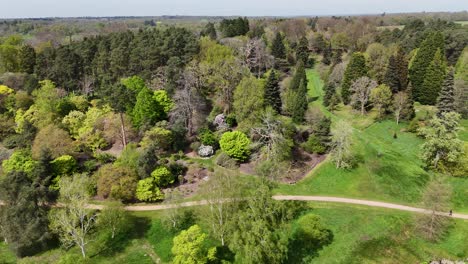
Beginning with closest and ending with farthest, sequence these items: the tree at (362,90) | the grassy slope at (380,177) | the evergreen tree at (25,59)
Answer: the grassy slope at (380,177) → the tree at (362,90) → the evergreen tree at (25,59)

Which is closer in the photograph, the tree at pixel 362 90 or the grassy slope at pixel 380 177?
the grassy slope at pixel 380 177

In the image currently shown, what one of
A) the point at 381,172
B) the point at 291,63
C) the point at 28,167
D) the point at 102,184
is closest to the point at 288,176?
the point at 381,172

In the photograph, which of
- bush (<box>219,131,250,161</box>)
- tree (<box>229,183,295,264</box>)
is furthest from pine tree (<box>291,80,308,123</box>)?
tree (<box>229,183,295,264</box>)

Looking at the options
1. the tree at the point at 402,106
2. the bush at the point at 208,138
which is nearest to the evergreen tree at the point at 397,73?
the tree at the point at 402,106

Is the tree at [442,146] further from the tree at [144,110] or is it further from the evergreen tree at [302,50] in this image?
the evergreen tree at [302,50]

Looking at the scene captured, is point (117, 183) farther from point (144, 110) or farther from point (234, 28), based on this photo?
point (234, 28)

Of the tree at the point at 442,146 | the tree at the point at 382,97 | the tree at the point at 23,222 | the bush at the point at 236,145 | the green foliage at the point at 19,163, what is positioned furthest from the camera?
the tree at the point at 382,97

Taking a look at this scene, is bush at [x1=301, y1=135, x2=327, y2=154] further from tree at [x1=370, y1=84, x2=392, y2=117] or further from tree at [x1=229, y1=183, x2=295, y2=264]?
tree at [x1=229, y1=183, x2=295, y2=264]
